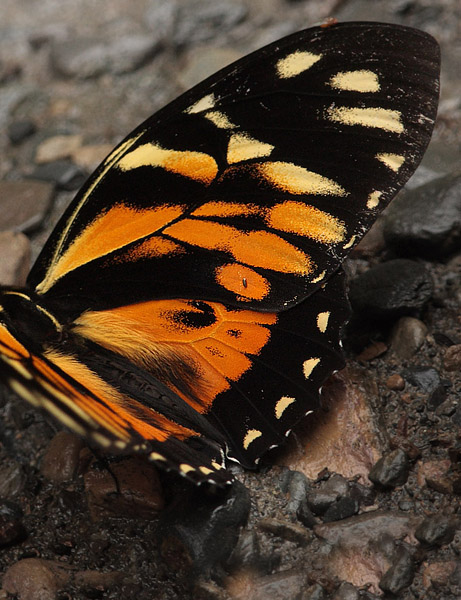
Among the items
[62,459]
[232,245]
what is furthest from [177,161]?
[62,459]

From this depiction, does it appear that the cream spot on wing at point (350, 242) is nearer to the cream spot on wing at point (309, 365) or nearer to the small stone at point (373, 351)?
the cream spot on wing at point (309, 365)

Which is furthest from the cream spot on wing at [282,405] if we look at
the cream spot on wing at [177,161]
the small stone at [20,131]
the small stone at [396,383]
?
the small stone at [20,131]

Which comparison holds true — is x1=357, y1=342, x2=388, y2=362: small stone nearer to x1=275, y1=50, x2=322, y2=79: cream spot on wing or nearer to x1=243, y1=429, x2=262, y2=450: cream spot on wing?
x1=243, y1=429, x2=262, y2=450: cream spot on wing

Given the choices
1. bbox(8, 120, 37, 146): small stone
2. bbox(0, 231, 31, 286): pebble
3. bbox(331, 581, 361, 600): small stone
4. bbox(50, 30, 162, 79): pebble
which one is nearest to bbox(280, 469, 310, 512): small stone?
bbox(331, 581, 361, 600): small stone

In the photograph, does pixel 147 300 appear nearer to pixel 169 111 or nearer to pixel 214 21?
pixel 169 111

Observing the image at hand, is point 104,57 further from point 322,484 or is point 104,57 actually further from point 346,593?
point 346,593

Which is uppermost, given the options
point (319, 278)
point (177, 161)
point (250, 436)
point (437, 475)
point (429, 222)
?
point (177, 161)
